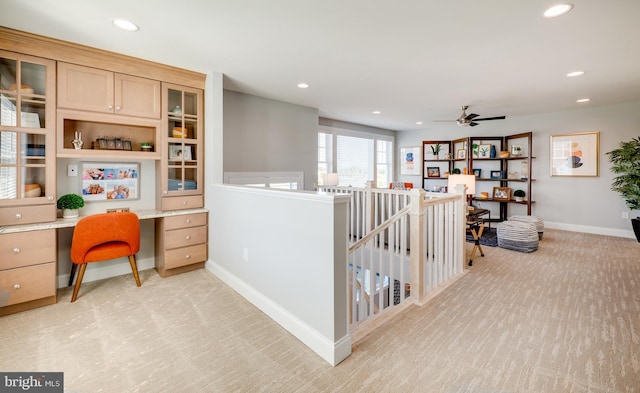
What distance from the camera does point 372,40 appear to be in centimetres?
262

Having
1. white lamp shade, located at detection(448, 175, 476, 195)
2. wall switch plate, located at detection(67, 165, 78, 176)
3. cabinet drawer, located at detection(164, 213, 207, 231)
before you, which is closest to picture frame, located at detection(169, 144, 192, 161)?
cabinet drawer, located at detection(164, 213, 207, 231)

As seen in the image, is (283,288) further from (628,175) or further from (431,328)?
(628,175)

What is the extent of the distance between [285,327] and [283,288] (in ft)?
Result: 0.94

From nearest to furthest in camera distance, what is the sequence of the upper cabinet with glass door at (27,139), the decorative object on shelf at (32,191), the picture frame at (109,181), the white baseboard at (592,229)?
the upper cabinet with glass door at (27,139) < the decorative object on shelf at (32,191) < the picture frame at (109,181) < the white baseboard at (592,229)

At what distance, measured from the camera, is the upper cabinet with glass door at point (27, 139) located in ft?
7.96

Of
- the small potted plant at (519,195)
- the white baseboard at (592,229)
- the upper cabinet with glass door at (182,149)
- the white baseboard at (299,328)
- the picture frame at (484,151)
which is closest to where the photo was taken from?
the white baseboard at (299,328)

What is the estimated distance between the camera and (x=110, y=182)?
3256 millimetres

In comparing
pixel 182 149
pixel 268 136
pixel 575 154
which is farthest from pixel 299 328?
pixel 575 154

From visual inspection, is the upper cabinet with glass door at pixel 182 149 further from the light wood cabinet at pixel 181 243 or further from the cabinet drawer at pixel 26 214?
the cabinet drawer at pixel 26 214

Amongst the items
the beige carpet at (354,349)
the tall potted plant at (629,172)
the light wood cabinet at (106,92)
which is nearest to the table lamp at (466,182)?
the beige carpet at (354,349)

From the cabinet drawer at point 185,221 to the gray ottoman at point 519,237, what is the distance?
441 cm

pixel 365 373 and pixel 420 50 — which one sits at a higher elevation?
pixel 420 50

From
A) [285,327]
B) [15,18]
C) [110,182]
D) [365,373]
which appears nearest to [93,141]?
[110,182]

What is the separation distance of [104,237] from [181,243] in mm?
743
